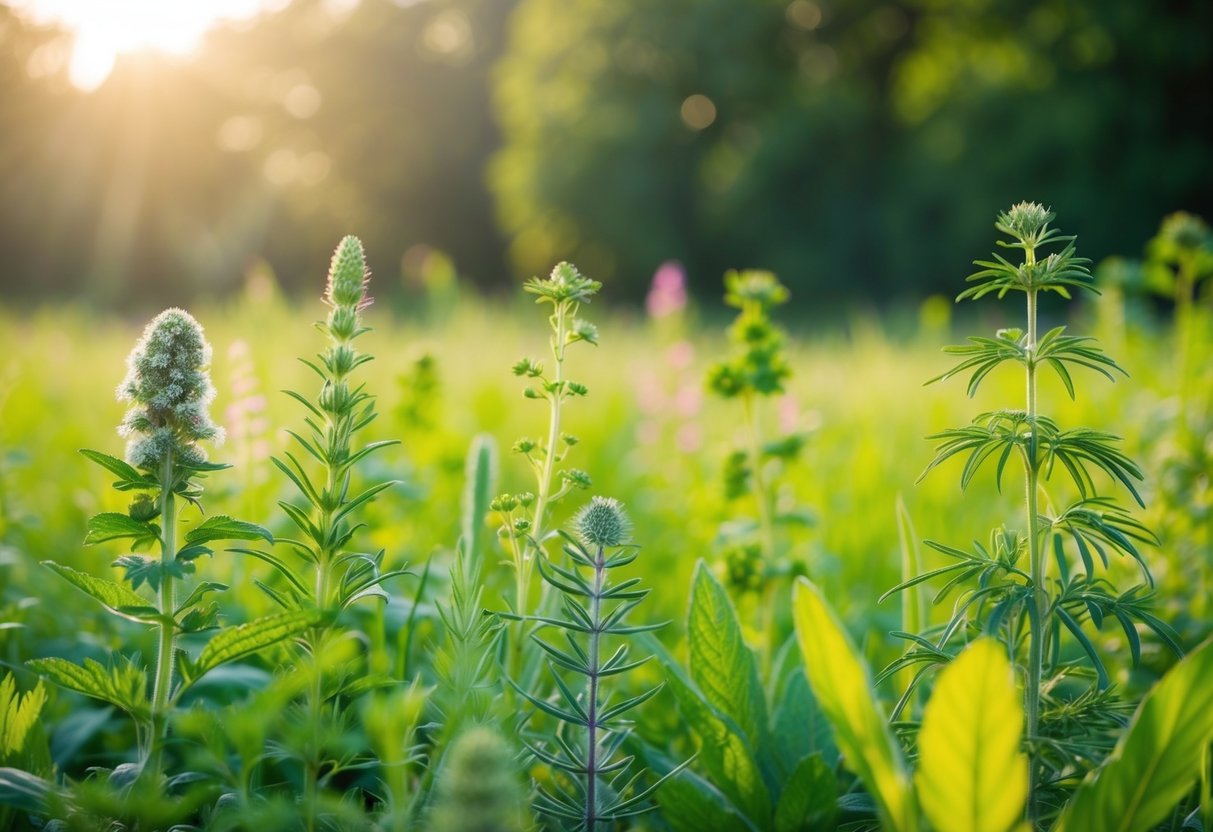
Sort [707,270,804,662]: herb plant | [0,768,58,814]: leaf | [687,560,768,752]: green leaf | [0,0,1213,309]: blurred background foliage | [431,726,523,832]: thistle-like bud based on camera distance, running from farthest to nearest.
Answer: [0,0,1213,309]: blurred background foliage, [707,270,804,662]: herb plant, [687,560,768,752]: green leaf, [0,768,58,814]: leaf, [431,726,523,832]: thistle-like bud

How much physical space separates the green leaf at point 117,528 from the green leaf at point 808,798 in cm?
78

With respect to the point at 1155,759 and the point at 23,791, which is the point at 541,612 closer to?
the point at 23,791

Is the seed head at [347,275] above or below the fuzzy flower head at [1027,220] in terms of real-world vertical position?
below

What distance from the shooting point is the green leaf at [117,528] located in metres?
0.86

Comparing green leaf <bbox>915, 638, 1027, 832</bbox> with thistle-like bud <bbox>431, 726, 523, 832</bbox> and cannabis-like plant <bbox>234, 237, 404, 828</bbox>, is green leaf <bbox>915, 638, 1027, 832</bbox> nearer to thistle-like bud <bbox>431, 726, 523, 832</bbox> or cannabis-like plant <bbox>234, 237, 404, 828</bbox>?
thistle-like bud <bbox>431, 726, 523, 832</bbox>

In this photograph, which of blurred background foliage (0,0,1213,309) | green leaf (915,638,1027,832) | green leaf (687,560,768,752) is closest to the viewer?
green leaf (915,638,1027,832)

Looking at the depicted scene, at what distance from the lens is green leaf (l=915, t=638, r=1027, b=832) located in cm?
65

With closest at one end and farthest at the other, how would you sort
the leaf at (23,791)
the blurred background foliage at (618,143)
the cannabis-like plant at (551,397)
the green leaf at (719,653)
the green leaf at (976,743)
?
the green leaf at (976,743), the leaf at (23,791), the cannabis-like plant at (551,397), the green leaf at (719,653), the blurred background foliage at (618,143)

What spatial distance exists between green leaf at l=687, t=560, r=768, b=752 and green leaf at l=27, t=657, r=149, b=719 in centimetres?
64

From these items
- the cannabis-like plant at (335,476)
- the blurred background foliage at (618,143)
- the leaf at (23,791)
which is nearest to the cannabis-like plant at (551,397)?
the cannabis-like plant at (335,476)

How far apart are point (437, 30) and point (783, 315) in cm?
1750

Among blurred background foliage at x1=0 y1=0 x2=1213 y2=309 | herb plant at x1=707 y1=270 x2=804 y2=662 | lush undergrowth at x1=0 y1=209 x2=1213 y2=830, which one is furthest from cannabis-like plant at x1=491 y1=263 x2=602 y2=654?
blurred background foliage at x1=0 y1=0 x2=1213 y2=309

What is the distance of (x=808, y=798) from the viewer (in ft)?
3.33

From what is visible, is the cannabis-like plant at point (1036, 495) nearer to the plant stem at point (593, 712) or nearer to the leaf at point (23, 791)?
the plant stem at point (593, 712)
